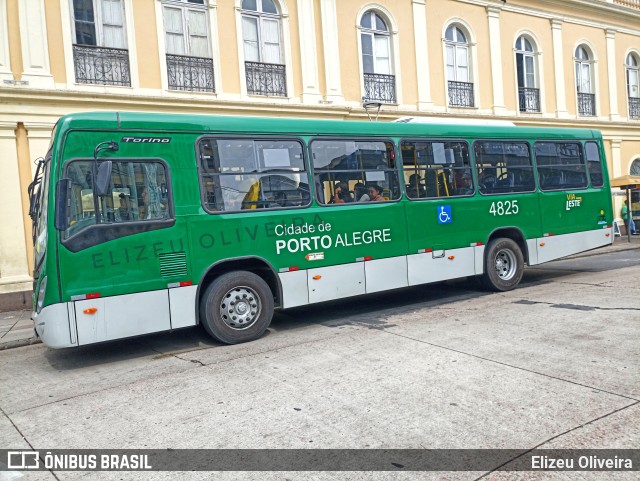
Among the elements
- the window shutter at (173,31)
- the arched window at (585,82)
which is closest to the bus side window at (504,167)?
the window shutter at (173,31)

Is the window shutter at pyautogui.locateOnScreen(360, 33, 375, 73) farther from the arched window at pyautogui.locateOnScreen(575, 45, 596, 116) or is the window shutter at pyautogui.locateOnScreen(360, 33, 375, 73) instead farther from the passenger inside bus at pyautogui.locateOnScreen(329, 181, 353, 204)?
the arched window at pyautogui.locateOnScreen(575, 45, 596, 116)

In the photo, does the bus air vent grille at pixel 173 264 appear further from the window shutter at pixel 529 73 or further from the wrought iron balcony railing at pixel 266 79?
the window shutter at pixel 529 73

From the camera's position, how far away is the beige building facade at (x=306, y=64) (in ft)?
40.4

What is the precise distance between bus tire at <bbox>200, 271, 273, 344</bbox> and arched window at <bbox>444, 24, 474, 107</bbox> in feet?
44.4

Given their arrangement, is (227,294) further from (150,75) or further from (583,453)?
(150,75)

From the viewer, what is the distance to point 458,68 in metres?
19.5

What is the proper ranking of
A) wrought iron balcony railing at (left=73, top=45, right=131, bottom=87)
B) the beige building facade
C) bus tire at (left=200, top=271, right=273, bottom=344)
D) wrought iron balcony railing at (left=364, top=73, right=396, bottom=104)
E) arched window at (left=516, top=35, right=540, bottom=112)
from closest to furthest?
bus tire at (left=200, top=271, right=273, bottom=344) < the beige building facade < wrought iron balcony railing at (left=73, top=45, right=131, bottom=87) < wrought iron balcony railing at (left=364, top=73, right=396, bottom=104) < arched window at (left=516, top=35, right=540, bottom=112)

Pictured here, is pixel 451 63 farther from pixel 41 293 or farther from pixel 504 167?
pixel 41 293

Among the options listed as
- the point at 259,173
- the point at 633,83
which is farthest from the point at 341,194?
the point at 633,83

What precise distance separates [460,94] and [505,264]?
33.0 ft

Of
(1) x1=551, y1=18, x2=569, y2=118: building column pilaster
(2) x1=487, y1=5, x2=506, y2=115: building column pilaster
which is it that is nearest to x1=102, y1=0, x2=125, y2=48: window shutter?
(2) x1=487, y1=5, x2=506, y2=115: building column pilaster

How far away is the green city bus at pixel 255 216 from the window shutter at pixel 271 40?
23.0 feet

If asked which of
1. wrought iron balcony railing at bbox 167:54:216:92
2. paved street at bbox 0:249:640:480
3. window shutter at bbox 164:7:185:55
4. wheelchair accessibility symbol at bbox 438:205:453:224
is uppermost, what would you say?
window shutter at bbox 164:7:185:55

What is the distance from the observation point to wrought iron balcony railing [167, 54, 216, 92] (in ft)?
46.1
